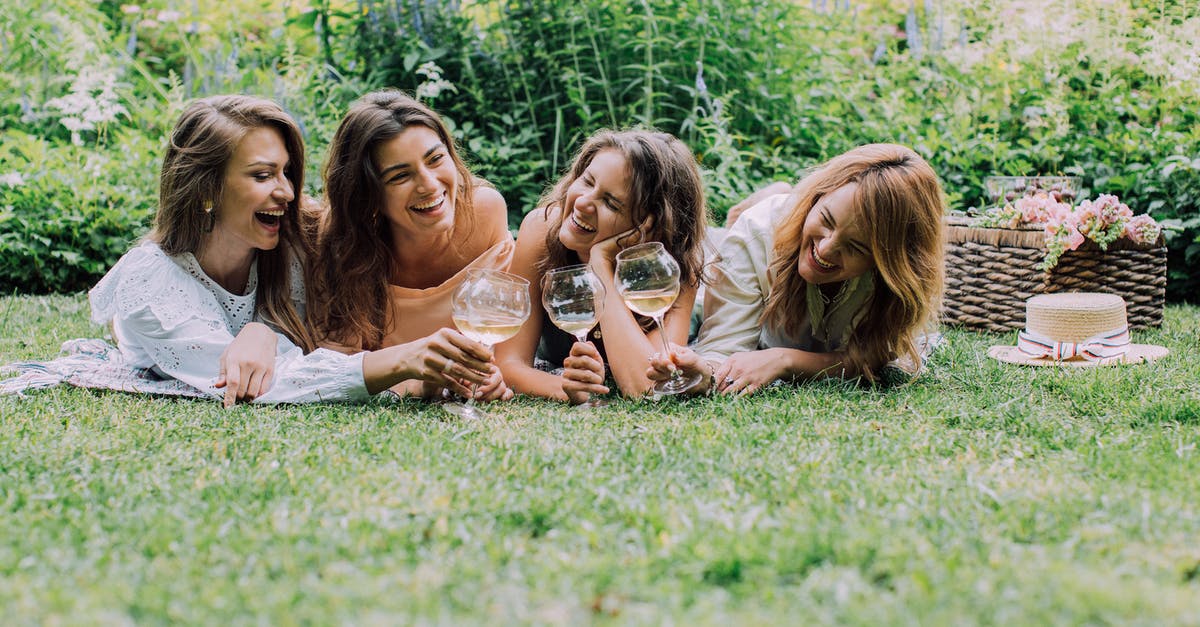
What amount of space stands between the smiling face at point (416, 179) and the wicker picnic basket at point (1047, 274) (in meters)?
2.68

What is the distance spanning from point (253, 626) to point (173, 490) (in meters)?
0.83

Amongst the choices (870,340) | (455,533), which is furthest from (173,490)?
(870,340)

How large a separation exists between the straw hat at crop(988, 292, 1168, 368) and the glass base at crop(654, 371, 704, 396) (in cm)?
146

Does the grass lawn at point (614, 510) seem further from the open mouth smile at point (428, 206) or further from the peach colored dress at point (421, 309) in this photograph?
the open mouth smile at point (428, 206)

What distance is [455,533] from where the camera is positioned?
1.96 meters

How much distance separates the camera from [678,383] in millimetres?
3127

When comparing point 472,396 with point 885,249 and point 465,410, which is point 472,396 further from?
point 885,249

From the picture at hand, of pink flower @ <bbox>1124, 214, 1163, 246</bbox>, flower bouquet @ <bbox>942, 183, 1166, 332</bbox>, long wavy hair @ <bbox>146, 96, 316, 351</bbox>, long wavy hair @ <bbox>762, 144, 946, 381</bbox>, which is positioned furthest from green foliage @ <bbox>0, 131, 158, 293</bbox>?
pink flower @ <bbox>1124, 214, 1163, 246</bbox>

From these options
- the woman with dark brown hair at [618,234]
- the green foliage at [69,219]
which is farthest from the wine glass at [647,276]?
the green foliage at [69,219]

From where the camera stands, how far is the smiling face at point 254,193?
3418 millimetres

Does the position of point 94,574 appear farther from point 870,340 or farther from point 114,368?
point 870,340

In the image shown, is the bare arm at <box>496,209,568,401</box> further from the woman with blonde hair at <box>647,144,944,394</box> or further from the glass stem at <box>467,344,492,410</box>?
the woman with blonde hair at <box>647,144,944,394</box>

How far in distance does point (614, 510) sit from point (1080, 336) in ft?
8.31

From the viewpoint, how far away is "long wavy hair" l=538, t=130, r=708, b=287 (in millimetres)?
3393
